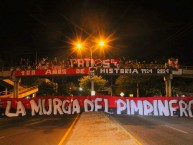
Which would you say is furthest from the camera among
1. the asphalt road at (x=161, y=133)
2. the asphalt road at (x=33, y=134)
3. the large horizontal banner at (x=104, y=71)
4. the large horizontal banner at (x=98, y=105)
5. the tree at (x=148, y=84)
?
the tree at (x=148, y=84)

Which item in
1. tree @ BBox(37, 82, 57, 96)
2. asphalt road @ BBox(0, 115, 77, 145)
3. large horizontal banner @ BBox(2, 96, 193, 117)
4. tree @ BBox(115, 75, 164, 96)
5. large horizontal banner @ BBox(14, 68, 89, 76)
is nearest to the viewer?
asphalt road @ BBox(0, 115, 77, 145)

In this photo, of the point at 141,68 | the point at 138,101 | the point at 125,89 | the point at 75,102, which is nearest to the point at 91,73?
the point at 75,102

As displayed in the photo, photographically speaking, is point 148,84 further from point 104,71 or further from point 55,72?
point 55,72

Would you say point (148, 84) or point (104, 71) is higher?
point (104, 71)

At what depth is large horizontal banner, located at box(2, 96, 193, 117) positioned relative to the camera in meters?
38.5

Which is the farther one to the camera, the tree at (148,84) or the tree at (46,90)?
the tree at (46,90)

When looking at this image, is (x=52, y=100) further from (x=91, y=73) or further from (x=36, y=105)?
(x=91, y=73)

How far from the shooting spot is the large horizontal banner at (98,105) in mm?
38500

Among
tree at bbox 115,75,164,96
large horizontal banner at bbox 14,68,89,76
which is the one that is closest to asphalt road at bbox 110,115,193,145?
large horizontal banner at bbox 14,68,89,76

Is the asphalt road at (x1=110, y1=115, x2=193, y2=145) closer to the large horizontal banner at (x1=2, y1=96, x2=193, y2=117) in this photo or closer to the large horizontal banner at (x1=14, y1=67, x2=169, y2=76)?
the large horizontal banner at (x1=2, y1=96, x2=193, y2=117)

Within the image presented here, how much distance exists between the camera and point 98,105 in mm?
42562

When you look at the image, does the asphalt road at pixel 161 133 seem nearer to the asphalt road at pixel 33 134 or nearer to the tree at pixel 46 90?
the asphalt road at pixel 33 134

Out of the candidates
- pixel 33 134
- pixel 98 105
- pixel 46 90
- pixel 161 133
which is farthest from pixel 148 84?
pixel 33 134

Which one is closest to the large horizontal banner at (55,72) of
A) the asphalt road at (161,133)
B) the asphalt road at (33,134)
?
the asphalt road at (33,134)
